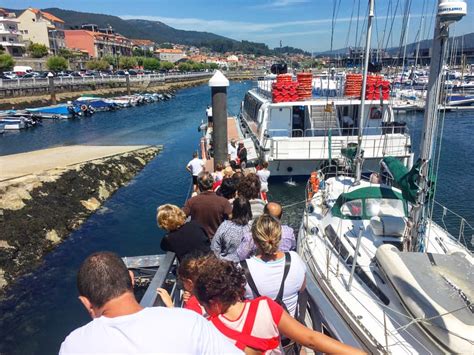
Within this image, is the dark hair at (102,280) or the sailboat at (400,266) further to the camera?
the sailboat at (400,266)

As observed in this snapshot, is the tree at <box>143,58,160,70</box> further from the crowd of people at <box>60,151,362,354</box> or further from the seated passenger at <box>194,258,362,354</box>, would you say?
the seated passenger at <box>194,258,362,354</box>

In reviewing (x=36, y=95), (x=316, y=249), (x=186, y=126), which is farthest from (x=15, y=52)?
(x=316, y=249)

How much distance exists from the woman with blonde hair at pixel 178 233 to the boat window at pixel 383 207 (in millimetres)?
4885

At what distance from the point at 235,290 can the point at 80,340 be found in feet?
3.21

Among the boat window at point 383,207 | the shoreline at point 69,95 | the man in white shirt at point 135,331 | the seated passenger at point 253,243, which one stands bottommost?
the shoreline at point 69,95

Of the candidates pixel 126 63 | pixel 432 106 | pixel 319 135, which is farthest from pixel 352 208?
pixel 126 63

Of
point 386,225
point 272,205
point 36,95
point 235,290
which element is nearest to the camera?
point 235,290

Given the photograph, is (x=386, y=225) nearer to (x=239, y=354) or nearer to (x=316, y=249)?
(x=316, y=249)

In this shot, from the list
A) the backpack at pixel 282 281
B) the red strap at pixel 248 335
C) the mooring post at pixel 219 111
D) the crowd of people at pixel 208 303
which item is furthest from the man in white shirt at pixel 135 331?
the mooring post at pixel 219 111

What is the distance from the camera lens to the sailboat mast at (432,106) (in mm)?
5241

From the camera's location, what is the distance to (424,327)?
16.1 ft

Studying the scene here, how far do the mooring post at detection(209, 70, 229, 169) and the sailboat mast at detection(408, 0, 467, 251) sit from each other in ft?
18.6

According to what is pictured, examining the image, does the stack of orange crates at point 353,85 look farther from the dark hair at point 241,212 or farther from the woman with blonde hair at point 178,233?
the woman with blonde hair at point 178,233

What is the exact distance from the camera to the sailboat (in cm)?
485
